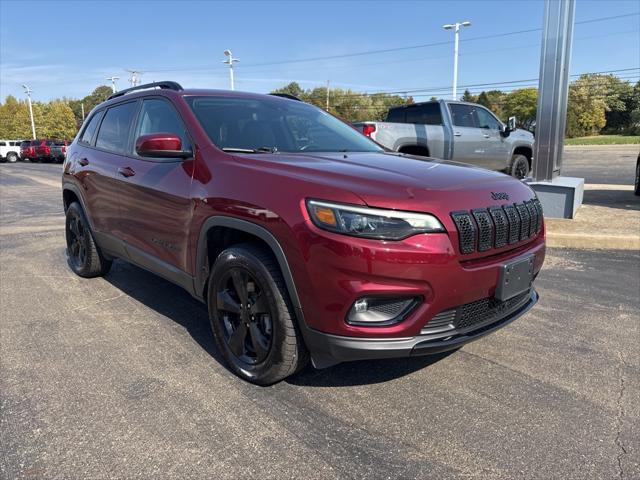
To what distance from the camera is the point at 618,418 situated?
2656 millimetres

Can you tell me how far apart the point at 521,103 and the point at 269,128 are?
8823cm

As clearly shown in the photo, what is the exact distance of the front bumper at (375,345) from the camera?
2461mm

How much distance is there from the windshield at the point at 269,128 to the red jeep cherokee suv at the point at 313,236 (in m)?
0.02

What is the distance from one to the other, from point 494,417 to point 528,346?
41.9 inches

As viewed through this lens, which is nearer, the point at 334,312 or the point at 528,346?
the point at 334,312

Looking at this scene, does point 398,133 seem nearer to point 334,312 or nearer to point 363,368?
point 363,368

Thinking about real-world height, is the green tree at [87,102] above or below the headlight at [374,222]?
above

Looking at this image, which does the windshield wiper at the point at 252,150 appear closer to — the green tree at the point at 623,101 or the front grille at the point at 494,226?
the front grille at the point at 494,226

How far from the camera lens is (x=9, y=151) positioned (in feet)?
143

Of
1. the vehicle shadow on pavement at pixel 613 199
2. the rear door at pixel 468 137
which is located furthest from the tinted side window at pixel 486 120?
the vehicle shadow on pavement at pixel 613 199

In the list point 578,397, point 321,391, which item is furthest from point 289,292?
point 578,397

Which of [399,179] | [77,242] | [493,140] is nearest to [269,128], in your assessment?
[399,179]

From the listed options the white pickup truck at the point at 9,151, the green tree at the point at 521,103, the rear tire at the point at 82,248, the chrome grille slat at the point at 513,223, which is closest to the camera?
the chrome grille slat at the point at 513,223

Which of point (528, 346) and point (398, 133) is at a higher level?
point (398, 133)
